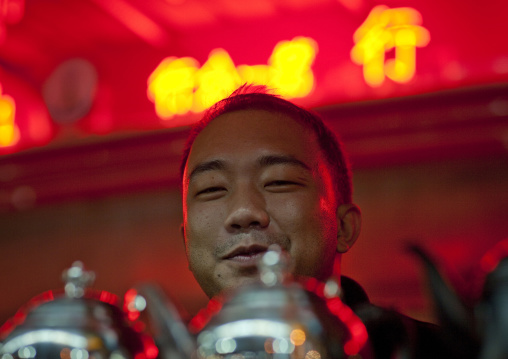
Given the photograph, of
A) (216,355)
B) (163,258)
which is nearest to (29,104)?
(163,258)

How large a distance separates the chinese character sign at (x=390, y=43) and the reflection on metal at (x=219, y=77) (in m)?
0.22

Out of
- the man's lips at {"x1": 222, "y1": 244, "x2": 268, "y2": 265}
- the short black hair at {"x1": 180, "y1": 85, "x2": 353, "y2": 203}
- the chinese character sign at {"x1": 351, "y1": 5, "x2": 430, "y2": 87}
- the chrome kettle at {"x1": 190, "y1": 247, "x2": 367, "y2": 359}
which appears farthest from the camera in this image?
the chinese character sign at {"x1": 351, "y1": 5, "x2": 430, "y2": 87}

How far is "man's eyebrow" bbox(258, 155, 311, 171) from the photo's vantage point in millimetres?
924

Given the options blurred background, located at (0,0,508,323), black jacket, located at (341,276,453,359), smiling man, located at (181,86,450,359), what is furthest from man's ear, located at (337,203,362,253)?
blurred background, located at (0,0,508,323)

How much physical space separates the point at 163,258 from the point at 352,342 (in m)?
2.72

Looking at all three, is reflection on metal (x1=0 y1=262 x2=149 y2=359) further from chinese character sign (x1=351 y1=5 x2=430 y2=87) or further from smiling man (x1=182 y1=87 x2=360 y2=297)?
chinese character sign (x1=351 y1=5 x2=430 y2=87)

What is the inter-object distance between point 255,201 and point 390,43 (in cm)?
161

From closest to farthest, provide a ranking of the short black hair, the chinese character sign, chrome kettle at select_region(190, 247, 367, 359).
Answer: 1. chrome kettle at select_region(190, 247, 367, 359)
2. the short black hair
3. the chinese character sign

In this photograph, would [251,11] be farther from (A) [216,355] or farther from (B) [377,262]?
→ (A) [216,355]

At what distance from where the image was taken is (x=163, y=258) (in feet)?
10.5

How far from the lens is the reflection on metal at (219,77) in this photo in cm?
250

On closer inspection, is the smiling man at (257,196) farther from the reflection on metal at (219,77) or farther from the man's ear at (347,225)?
the reflection on metal at (219,77)

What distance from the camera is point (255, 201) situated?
0.87m

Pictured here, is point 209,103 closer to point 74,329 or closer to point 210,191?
point 210,191
